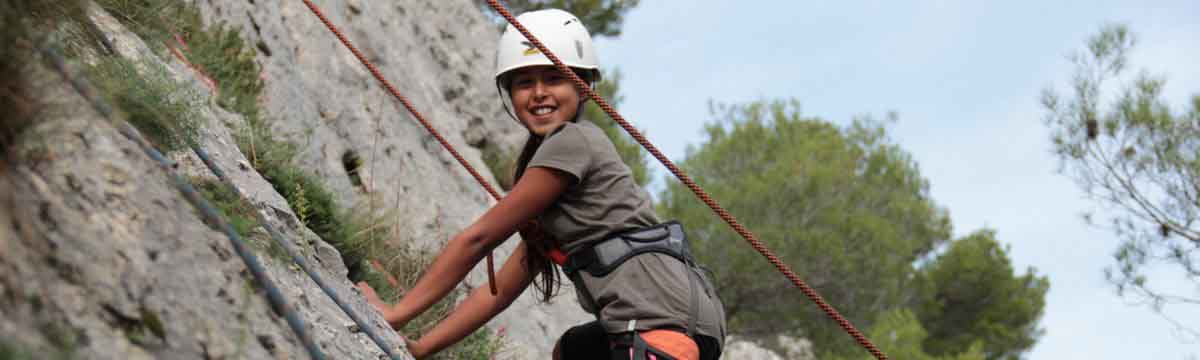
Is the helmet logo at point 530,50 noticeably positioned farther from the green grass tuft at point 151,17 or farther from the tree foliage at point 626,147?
the tree foliage at point 626,147

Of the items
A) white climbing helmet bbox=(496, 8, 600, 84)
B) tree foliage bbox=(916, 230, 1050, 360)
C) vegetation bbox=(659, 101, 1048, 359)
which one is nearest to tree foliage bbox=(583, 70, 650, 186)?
vegetation bbox=(659, 101, 1048, 359)

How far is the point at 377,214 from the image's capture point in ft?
20.2

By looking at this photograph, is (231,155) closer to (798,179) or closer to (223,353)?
(223,353)

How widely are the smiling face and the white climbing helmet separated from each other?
0.18 feet

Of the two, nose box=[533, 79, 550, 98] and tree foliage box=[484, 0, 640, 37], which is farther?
tree foliage box=[484, 0, 640, 37]

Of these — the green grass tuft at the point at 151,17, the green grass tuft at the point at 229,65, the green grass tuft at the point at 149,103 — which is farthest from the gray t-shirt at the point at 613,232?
the green grass tuft at the point at 229,65

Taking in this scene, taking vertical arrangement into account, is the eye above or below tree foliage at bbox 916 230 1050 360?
below

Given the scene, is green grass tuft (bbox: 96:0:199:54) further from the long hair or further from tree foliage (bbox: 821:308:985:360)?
tree foliage (bbox: 821:308:985:360)

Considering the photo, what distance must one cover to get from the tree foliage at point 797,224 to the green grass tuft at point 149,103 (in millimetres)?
15096

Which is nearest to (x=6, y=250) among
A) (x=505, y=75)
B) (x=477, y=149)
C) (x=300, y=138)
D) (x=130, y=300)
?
(x=130, y=300)

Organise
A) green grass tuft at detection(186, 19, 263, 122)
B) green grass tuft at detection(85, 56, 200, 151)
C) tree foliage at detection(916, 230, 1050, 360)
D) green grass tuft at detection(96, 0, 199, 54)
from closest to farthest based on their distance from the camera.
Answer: green grass tuft at detection(85, 56, 200, 151), green grass tuft at detection(96, 0, 199, 54), green grass tuft at detection(186, 19, 263, 122), tree foliage at detection(916, 230, 1050, 360)

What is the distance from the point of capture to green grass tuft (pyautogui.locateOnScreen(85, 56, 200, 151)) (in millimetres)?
2877

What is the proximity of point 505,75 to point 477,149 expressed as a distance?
5625 millimetres

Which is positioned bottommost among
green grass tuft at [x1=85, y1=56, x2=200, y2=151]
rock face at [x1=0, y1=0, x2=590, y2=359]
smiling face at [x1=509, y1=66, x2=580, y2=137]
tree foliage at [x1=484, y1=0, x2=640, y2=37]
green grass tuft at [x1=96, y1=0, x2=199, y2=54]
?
rock face at [x1=0, y1=0, x2=590, y2=359]
